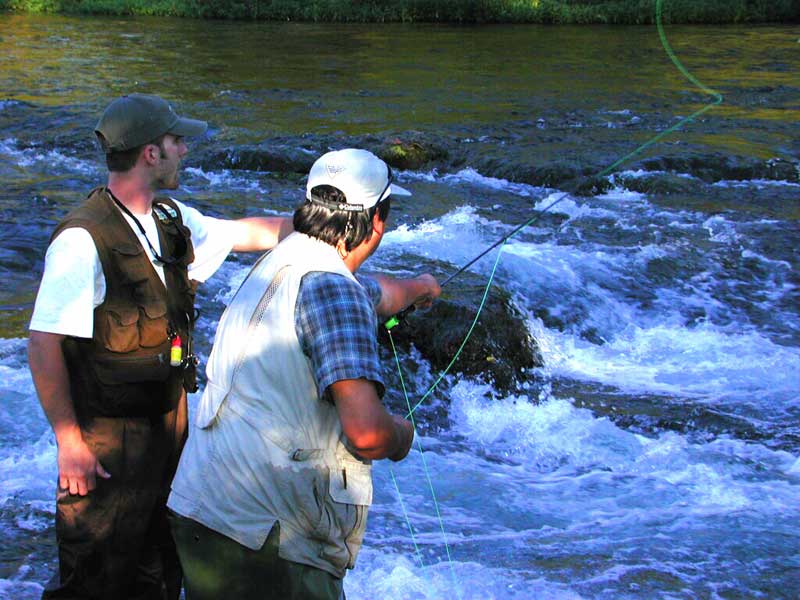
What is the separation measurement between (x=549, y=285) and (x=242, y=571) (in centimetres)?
571

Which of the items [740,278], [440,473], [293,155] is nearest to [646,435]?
[440,473]

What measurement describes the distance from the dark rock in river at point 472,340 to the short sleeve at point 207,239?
2.83m

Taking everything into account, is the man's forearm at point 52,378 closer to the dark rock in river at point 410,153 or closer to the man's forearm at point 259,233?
the man's forearm at point 259,233

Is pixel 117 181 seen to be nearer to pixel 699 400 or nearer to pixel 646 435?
pixel 646 435

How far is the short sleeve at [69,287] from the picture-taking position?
2.67 m

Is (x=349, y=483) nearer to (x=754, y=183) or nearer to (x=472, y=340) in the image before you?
(x=472, y=340)

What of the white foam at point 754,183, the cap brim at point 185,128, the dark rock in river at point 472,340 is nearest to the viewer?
the cap brim at point 185,128

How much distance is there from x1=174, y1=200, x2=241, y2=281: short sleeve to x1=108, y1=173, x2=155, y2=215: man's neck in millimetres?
231

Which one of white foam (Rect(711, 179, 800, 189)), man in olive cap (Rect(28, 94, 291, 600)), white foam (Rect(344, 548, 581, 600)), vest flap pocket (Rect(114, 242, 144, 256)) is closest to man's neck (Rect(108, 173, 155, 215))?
man in olive cap (Rect(28, 94, 291, 600))

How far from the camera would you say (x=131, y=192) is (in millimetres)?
2945

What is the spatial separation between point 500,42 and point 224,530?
2166 centimetres

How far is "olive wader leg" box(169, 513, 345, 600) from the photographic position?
2.25 metres

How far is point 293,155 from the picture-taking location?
11289mm

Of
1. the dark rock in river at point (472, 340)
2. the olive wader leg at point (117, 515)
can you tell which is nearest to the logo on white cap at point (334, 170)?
the olive wader leg at point (117, 515)
